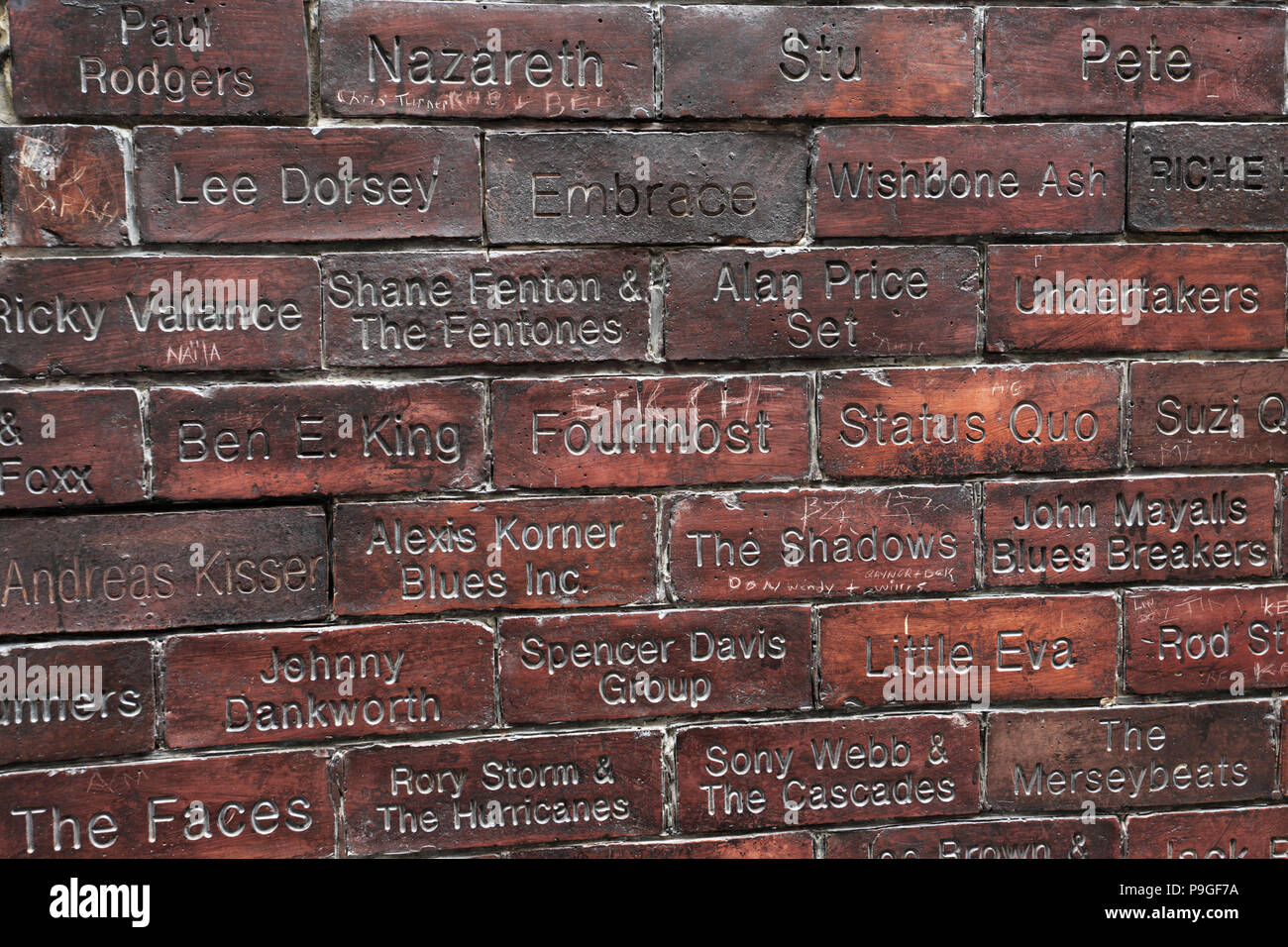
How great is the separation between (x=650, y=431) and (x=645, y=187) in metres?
0.33

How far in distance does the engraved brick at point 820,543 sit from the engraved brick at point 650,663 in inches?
1.8

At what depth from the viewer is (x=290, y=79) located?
117cm

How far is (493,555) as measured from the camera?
123 centimetres

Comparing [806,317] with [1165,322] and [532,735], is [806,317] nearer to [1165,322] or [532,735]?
[1165,322]

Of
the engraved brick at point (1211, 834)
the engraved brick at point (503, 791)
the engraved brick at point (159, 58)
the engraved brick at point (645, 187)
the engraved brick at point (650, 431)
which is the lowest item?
the engraved brick at point (1211, 834)

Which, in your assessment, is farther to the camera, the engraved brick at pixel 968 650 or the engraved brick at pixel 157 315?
the engraved brick at pixel 968 650

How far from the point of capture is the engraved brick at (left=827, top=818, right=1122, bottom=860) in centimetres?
129

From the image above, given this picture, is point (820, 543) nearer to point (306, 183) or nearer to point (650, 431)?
point (650, 431)

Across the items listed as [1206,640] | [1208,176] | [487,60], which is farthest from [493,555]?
[1208,176]

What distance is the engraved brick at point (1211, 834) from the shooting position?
1313 mm

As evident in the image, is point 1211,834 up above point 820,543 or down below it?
below

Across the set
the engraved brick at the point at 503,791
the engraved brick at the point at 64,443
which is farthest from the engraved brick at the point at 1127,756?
the engraved brick at the point at 64,443

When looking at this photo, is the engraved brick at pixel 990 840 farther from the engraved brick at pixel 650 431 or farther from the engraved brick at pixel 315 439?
the engraved brick at pixel 315 439

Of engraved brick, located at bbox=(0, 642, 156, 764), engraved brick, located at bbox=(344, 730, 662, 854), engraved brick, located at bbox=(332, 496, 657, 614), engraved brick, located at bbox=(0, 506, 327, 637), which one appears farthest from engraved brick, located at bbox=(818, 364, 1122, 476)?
engraved brick, located at bbox=(0, 642, 156, 764)
